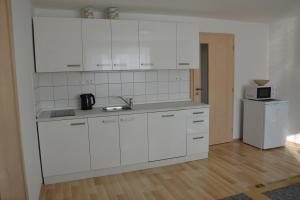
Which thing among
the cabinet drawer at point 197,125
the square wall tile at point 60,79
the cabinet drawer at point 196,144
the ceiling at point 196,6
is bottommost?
the cabinet drawer at point 196,144

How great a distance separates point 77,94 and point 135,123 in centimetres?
98

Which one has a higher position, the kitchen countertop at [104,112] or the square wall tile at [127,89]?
the square wall tile at [127,89]

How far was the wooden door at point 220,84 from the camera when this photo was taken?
162 inches

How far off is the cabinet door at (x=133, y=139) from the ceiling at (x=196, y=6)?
4.90ft

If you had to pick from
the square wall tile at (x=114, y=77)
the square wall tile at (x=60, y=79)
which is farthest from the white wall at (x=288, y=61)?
the square wall tile at (x=60, y=79)

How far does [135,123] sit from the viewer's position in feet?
10.4

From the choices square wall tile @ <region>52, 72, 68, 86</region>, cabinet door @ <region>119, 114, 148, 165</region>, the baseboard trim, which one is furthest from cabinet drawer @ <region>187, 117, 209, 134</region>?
square wall tile @ <region>52, 72, 68, 86</region>

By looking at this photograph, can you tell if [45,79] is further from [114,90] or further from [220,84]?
[220,84]

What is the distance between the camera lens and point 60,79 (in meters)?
3.29

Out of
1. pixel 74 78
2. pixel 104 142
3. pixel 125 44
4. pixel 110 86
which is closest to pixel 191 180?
pixel 104 142

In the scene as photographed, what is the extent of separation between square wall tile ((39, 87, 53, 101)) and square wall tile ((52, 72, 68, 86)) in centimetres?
11

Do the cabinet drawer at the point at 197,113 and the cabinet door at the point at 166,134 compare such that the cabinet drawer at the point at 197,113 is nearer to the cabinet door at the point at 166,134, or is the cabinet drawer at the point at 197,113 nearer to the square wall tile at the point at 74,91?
the cabinet door at the point at 166,134

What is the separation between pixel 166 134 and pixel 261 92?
6.62 ft

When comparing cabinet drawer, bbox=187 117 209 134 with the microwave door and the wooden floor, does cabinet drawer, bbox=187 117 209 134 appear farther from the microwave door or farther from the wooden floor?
the microwave door
